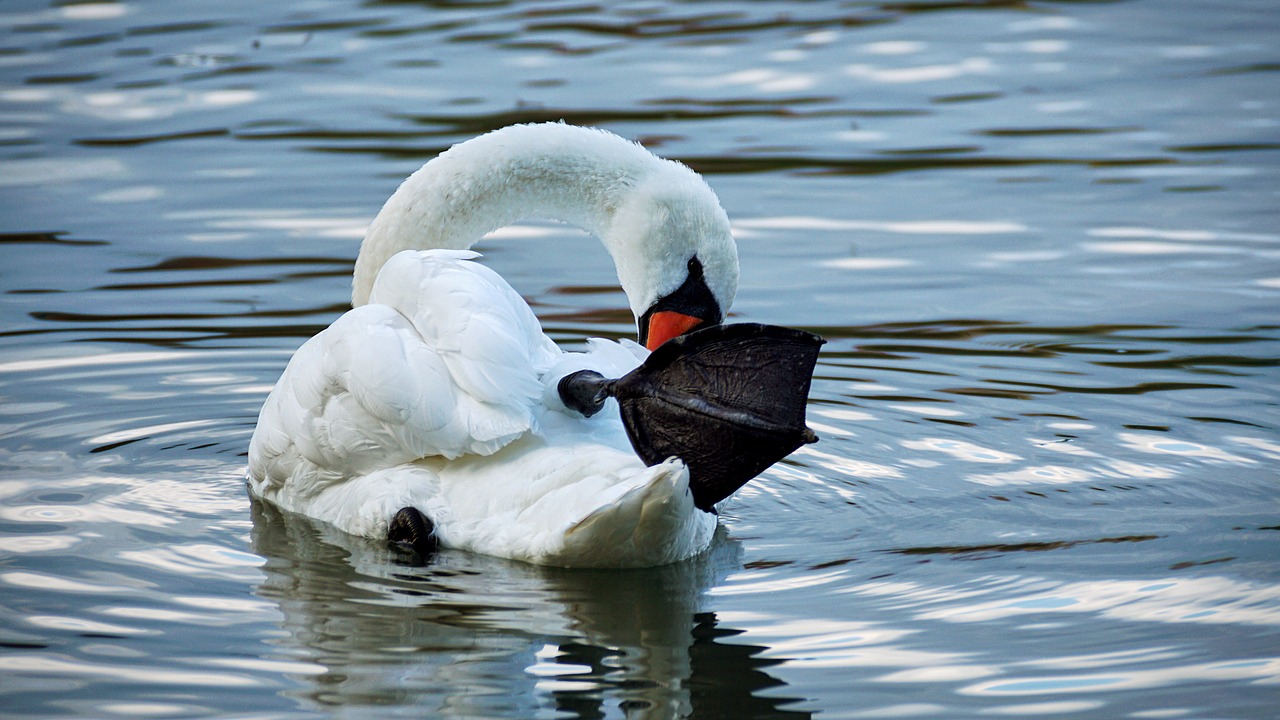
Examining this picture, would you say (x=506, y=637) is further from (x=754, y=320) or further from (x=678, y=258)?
(x=754, y=320)

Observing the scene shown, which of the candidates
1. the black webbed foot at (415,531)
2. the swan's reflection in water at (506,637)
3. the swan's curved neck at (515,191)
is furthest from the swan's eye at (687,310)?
the black webbed foot at (415,531)

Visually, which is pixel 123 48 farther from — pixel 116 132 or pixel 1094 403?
pixel 1094 403

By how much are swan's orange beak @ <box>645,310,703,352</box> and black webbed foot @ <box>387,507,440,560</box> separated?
1.19 m

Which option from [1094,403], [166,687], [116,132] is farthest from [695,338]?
[116,132]

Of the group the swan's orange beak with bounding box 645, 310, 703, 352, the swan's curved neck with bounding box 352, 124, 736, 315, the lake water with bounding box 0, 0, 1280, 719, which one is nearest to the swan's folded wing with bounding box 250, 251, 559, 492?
the lake water with bounding box 0, 0, 1280, 719

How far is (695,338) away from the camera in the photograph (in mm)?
4613

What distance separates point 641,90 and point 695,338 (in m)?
9.11

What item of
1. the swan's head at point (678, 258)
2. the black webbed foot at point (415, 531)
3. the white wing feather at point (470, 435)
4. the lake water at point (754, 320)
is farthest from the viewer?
the swan's head at point (678, 258)

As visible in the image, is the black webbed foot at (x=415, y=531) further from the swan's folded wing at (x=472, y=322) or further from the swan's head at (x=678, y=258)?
Result: the swan's head at (x=678, y=258)

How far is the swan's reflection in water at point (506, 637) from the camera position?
4156 millimetres

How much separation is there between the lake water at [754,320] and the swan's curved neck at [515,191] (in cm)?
103

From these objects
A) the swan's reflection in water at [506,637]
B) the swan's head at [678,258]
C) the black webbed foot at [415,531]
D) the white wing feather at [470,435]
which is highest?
the swan's head at [678,258]

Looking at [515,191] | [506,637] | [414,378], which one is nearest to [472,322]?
[414,378]

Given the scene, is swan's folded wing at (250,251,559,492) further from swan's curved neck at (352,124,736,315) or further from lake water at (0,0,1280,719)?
swan's curved neck at (352,124,736,315)
